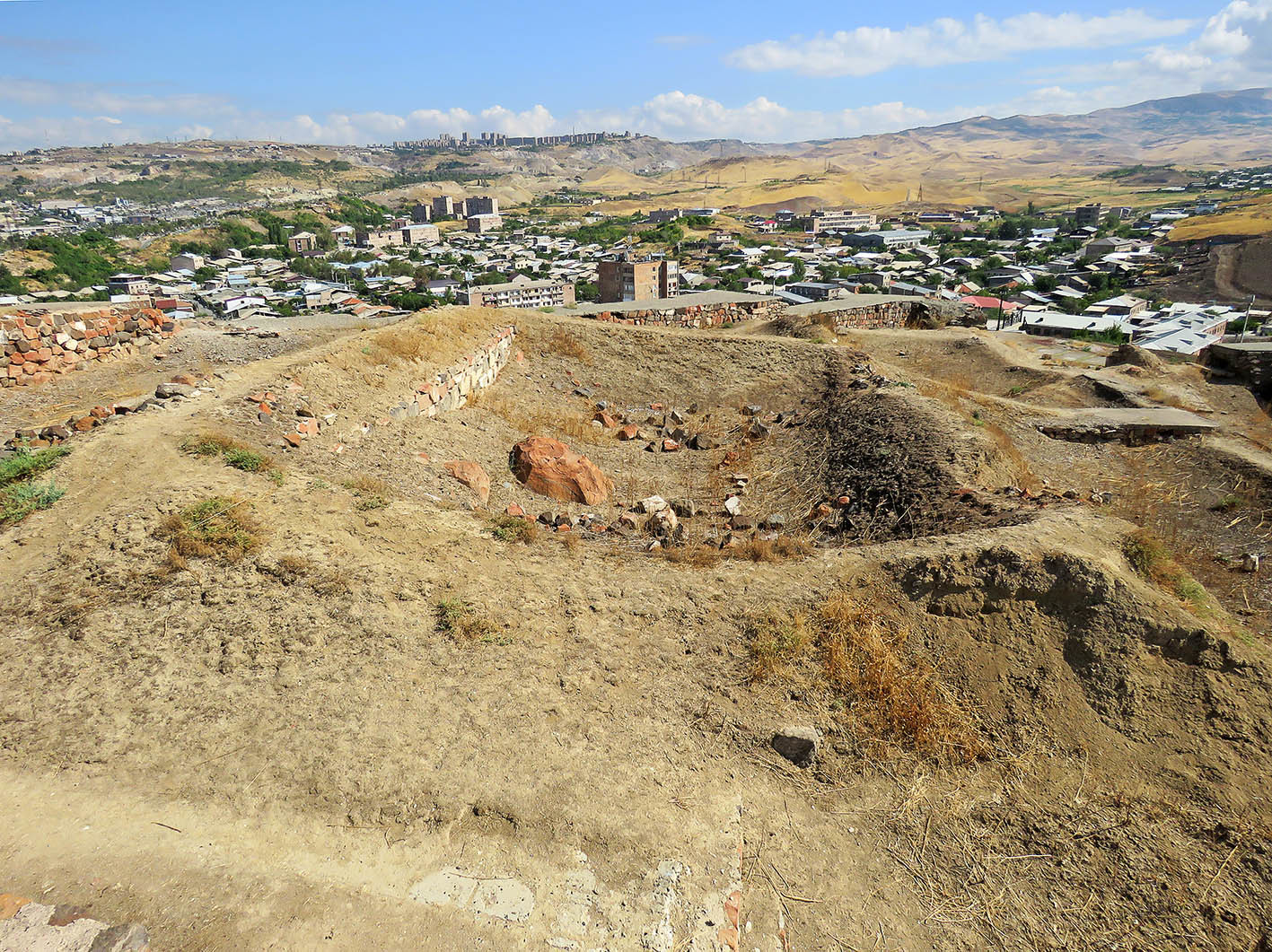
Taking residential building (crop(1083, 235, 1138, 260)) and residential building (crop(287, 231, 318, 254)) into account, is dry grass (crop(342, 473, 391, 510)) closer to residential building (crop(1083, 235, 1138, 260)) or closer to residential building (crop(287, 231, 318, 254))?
residential building (crop(1083, 235, 1138, 260))

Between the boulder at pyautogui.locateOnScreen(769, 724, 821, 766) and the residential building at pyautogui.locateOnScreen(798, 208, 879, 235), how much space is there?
104580 millimetres

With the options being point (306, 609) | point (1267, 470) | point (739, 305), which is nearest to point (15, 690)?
point (306, 609)

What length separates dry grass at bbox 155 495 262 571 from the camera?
619 cm

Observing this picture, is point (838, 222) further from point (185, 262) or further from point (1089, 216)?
point (185, 262)

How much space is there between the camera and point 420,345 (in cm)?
1290

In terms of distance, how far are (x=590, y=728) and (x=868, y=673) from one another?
265 centimetres

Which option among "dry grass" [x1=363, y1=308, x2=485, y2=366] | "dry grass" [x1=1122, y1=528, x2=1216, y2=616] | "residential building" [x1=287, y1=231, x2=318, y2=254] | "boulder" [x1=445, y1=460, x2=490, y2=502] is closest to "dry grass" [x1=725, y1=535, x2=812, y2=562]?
"dry grass" [x1=1122, y1=528, x2=1216, y2=616]

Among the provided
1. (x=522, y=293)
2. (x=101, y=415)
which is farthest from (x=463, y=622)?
(x=522, y=293)

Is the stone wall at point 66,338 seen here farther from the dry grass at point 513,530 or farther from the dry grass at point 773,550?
the dry grass at point 773,550

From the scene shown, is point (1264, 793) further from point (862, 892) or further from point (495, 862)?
point (495, 862)

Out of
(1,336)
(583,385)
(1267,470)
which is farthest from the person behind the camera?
(583,385)

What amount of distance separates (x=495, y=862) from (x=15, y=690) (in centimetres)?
407

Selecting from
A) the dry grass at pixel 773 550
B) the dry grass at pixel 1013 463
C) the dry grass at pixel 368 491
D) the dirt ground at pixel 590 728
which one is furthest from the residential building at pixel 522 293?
the dry grass at pixel 773 550

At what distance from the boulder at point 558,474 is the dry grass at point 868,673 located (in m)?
4.39
